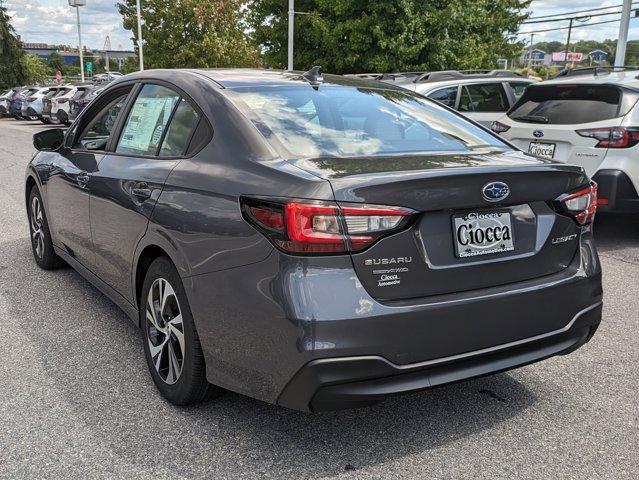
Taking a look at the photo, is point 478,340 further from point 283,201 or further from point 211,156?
point 211,156

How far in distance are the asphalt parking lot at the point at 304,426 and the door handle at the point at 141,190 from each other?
0.99 m

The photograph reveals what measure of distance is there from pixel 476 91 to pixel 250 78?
6.54 m

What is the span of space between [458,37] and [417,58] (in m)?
1.98

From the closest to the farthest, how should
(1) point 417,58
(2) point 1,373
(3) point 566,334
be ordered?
(3) point 566,334
(2) point 1,373
(1) point 417,58

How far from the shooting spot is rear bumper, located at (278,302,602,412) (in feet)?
7.96

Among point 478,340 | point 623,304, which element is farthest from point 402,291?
point 623,304

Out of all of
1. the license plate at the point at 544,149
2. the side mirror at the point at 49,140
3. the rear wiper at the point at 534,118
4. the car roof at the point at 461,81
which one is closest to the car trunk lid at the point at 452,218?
the side mirror at the point at 49,140

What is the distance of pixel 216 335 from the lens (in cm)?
277

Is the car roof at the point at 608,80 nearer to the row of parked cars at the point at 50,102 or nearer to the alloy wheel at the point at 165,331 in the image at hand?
the alloy wheel at the point at 165,331

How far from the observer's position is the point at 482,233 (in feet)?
8.78

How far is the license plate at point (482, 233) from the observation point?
8.62 ft

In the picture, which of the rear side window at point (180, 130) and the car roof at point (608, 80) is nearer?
the rear side window at point (180, 130)

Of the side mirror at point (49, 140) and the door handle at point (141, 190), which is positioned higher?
the side mirror at point (49, 140)

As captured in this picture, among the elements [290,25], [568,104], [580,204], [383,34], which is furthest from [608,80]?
[290,25]
